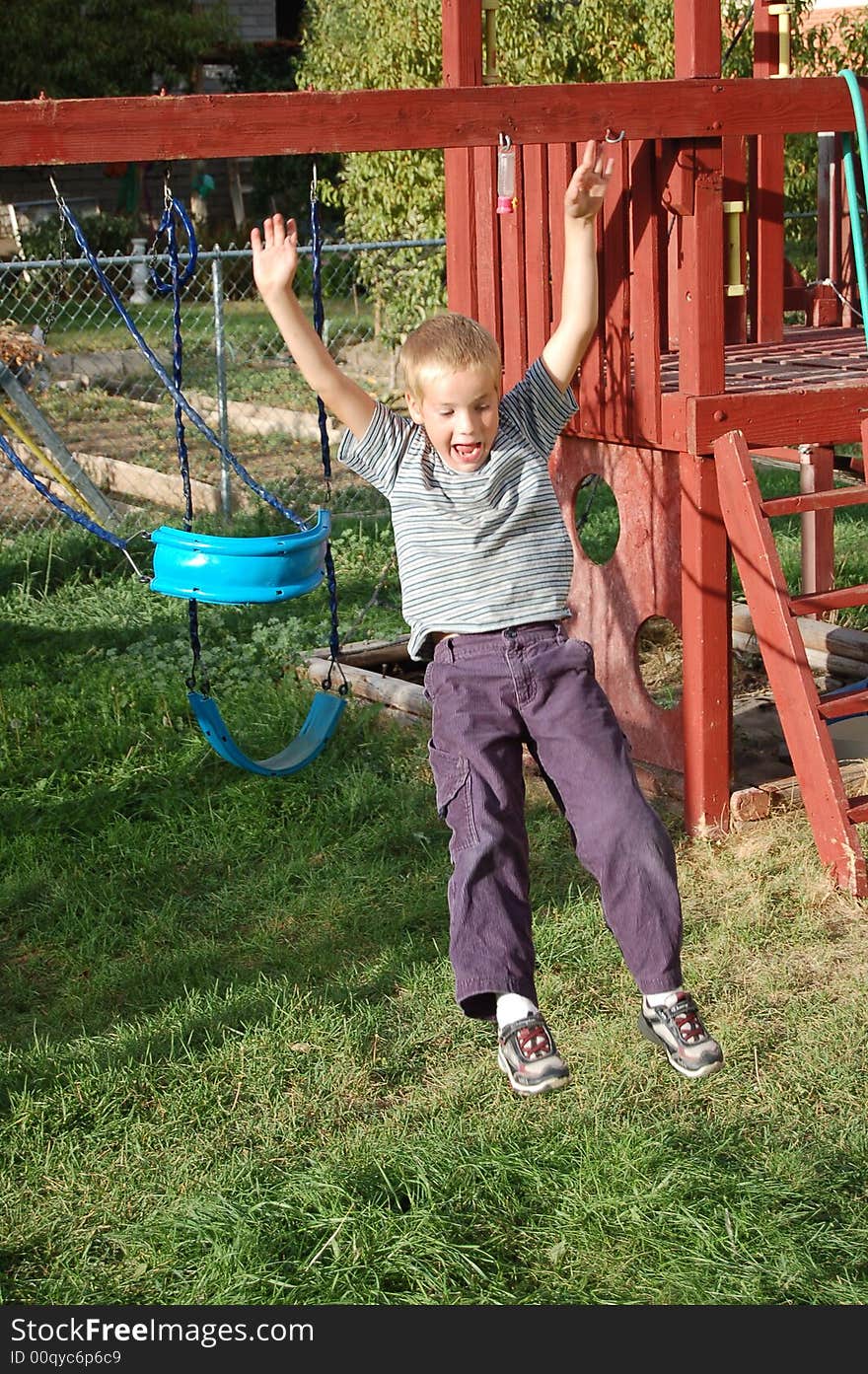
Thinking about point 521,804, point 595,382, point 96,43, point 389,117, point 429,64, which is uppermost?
point 96,43

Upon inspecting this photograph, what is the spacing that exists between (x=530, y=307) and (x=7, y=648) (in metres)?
3.08

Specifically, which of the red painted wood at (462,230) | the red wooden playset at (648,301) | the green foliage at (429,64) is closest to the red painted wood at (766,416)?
the red wooden playset at (648,301)

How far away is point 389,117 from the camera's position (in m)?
4.55

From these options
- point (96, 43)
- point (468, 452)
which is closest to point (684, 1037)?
point (468, 452)

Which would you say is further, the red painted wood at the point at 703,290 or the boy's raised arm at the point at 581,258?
the red painted wood at the point at 703,290

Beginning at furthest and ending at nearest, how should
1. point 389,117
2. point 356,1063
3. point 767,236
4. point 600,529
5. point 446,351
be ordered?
point 600,529 → point 767,236 → point 389,117 → point 356,1063 → point 446,351

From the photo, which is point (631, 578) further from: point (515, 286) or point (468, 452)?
point (468, 452)

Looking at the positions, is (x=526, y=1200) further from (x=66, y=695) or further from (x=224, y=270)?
(x=224, y=270)

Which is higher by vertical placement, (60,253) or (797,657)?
(60,253)

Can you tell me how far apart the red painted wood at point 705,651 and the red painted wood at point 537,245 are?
0.86 m

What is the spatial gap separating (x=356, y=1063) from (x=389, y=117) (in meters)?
2.55

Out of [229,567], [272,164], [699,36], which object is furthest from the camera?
[272,164]

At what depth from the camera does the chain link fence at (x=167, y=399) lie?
10.3m

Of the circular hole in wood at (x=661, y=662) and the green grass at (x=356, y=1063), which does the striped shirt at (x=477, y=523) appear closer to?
the green grass at (x=356, y=1063)
